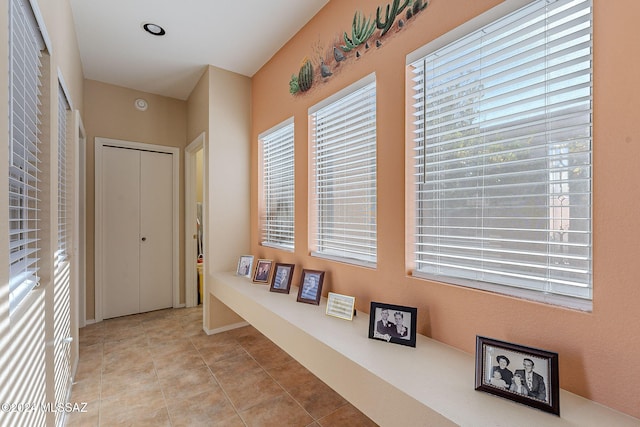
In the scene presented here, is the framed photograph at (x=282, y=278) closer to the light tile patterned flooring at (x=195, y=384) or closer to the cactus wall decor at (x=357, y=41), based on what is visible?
the light tile patterned flooring at (x=195, y=384)

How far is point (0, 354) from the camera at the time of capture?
881mm

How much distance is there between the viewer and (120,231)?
3.72 m

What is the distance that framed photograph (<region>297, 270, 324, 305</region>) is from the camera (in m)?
2.17

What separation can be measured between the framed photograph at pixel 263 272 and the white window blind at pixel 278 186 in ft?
0.67

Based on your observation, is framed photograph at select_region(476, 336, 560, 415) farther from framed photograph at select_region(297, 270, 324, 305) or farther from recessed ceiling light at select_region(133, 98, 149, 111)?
recessed ceiling light at select_region(133, 98, 149, 111)

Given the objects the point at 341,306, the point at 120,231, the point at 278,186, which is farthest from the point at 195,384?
the point at 120,231

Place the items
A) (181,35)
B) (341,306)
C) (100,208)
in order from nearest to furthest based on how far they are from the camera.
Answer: (341,306)
(181,35)
(100,208)

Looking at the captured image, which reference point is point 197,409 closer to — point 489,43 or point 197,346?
point 197,346

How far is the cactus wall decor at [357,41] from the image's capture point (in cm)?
171

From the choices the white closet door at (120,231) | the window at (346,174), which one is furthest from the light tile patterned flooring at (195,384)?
the window at (346,174)

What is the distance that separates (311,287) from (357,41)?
172 cm

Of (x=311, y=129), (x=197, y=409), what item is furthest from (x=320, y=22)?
(x=197, y=409)

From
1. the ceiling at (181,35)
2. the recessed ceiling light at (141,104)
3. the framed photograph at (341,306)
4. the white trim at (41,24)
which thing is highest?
the ceiling at (181,35)

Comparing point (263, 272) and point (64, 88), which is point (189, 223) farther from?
point (64, 88)
